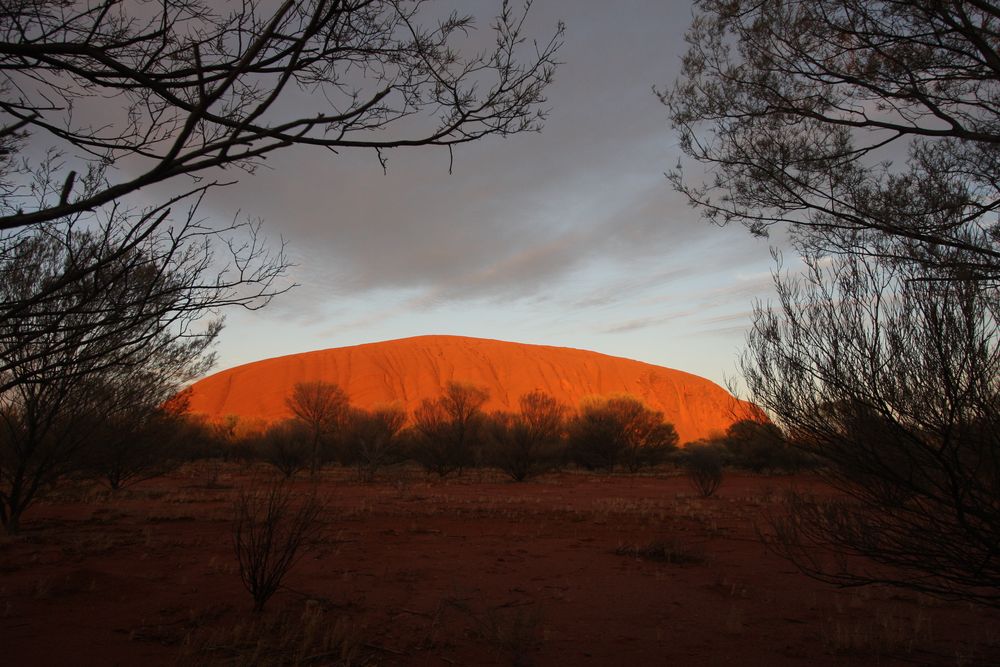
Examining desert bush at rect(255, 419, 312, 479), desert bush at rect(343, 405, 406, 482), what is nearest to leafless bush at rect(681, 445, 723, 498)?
desert bush at rect(343, 405, 406, 482)

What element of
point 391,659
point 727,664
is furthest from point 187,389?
point 727,664

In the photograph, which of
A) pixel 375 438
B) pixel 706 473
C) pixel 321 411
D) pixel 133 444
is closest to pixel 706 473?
pixel 706 473

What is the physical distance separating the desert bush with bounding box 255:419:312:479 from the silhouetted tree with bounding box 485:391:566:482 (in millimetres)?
9779

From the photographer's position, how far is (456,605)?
5.96 m

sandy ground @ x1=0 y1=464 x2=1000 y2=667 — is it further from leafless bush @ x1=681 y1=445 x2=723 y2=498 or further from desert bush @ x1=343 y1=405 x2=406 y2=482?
desert bush @ x1=343 y1=405 x2=406 y2=482

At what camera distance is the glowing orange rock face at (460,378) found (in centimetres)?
6962

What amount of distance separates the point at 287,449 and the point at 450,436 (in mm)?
8853

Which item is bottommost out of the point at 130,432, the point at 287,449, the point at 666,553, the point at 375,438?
the point at 666,553

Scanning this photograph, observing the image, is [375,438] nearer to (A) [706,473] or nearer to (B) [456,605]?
(A) [706,473]

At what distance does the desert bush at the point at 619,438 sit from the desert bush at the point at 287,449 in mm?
16332

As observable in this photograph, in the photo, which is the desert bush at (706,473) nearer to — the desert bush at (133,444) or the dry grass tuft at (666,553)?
the dry grass tuft at (666,553)

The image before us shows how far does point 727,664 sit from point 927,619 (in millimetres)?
2759

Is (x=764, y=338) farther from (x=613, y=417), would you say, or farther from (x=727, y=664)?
(x=613, y=417)

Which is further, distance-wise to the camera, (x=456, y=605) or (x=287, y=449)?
(x=287, y=449)
